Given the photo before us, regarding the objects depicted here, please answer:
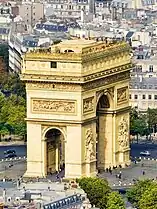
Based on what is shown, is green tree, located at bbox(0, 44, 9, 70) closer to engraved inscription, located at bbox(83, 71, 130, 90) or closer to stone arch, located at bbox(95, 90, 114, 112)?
engraved inscription, located at bbox(83, 71, 130, 90)

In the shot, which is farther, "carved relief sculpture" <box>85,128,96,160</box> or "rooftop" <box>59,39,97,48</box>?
"rooftop" <box>59,39,97,48</box>

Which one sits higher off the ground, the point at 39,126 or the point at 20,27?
the point at 20,27

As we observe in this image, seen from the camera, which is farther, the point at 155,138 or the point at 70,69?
the point at 155,138

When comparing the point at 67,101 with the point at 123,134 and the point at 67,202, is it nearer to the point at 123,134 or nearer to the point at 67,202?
the point at 123,134

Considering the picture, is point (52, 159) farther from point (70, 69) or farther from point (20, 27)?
point (20, 27)

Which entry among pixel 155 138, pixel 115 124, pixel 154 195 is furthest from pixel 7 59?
pixel 154 195

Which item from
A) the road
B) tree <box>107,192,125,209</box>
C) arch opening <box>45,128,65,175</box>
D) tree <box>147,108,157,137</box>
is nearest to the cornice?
arch opening <box>45,128,65,175</box>

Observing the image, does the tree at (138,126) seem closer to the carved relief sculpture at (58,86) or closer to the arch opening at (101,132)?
the arch opening at (101,132)

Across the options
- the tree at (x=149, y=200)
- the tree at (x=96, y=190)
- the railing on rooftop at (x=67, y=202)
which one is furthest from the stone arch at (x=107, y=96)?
the railing on rooftop at (x=67, y=202)
